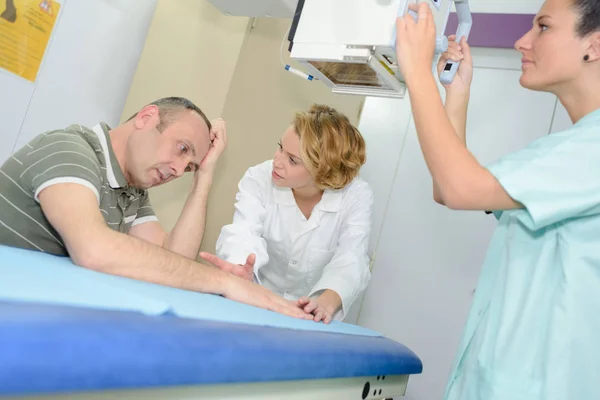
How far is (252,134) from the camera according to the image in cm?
312

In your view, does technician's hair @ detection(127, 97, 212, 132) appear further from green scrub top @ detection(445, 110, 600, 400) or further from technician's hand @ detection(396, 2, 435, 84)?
green scrub top @ detection(445, 110, 600, 400)

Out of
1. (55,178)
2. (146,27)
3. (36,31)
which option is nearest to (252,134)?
(146,27)

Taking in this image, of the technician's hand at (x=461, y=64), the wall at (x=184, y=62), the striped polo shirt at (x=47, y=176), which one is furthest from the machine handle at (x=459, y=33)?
the wall at (x=184, y=62)

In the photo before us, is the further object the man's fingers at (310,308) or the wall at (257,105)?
the wall at (257,105)

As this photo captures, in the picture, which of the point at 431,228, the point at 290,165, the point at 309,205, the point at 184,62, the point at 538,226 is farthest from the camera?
the point at 184,62

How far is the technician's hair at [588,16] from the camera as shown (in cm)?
118

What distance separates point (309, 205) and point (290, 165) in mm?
258

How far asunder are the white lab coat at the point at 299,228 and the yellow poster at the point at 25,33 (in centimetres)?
94

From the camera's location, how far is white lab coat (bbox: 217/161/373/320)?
210 centimetres

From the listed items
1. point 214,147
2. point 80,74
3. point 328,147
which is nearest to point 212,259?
point 214,147

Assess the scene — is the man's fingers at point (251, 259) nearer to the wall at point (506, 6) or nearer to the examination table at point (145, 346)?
the examination table at point (145, 346)

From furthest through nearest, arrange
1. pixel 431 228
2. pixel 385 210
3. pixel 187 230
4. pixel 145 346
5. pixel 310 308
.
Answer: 1. pixel 385 210
2. pixel 431 228
3. pixel 187 230
4. pixel 310 308
5. pixel 145 346

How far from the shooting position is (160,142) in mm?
1634

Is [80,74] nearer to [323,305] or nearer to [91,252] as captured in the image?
[91,252]
